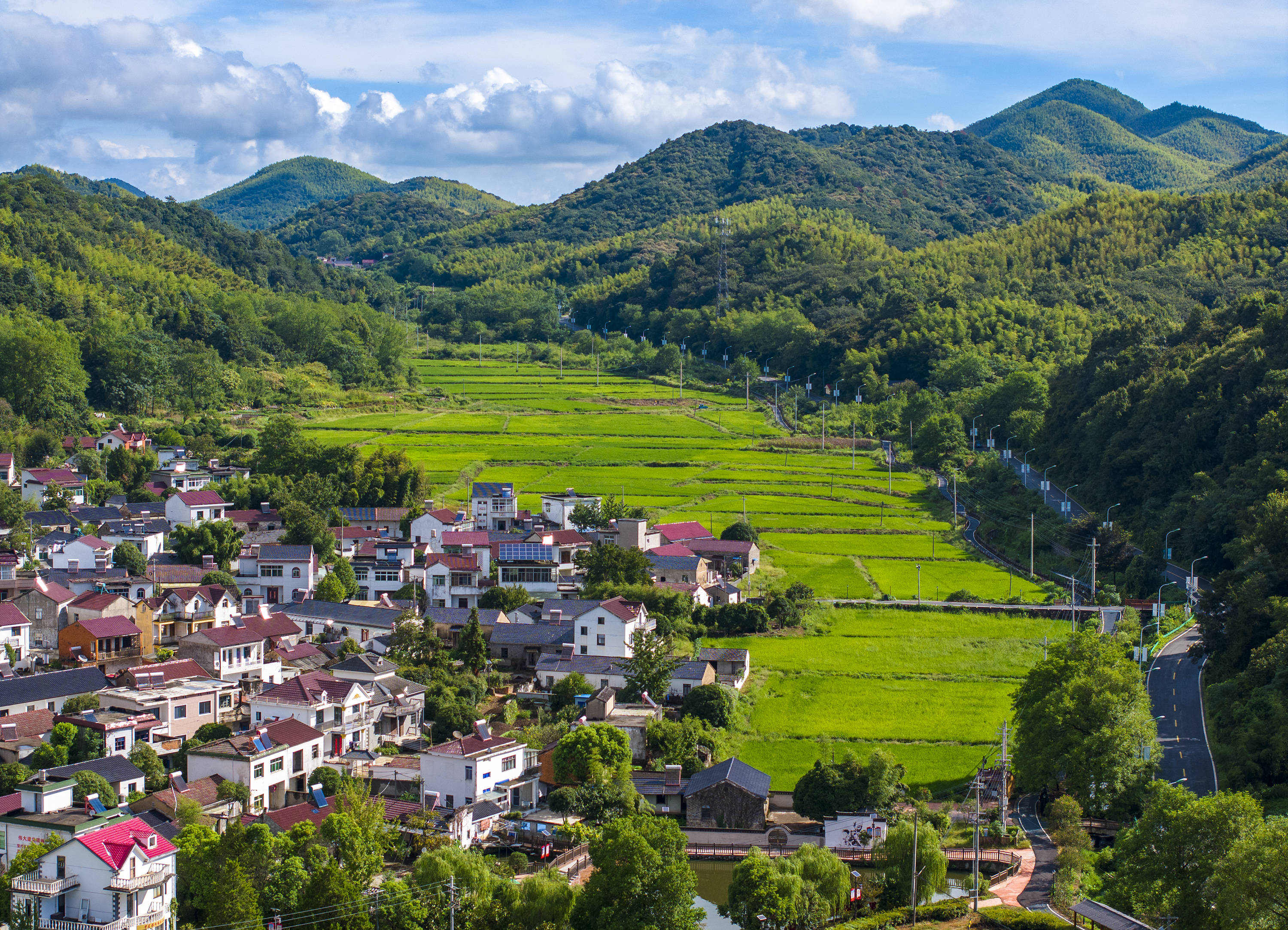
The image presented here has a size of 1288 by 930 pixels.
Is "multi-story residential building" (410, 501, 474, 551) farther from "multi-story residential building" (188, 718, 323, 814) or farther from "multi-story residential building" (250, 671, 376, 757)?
"multi-story residential building" (188, 718, 323, 814)

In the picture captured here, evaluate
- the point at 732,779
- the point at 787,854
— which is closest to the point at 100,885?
the point at 787,854

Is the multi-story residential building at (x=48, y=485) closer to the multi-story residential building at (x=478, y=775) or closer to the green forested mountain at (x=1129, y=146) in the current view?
the multi-story residential building at (x=478, y=775)

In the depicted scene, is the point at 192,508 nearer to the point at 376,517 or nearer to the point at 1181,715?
the point at 376,517

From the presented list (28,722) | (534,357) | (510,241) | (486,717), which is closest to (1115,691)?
(486,717)

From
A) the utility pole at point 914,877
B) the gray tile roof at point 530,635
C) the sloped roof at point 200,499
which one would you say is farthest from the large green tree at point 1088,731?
the sloped roof at point 200,499

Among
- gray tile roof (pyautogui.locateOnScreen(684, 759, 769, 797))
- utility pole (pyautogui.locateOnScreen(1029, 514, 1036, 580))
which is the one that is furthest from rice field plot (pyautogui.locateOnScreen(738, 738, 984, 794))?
utility pole (pyautogui.locateOnScreen(1029, 514, 1036, 580))

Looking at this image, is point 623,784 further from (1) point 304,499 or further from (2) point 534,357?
(2) point 534,357

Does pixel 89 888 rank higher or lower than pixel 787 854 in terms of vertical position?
higher

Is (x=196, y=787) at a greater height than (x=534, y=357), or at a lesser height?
lesser
